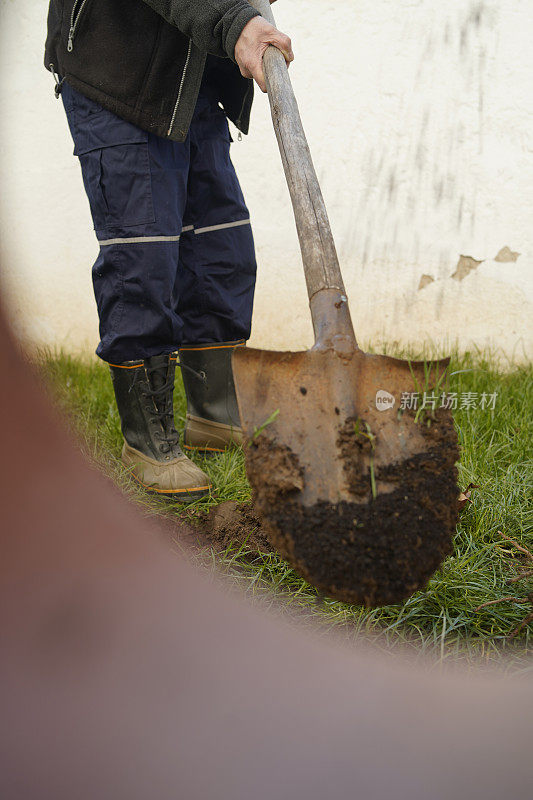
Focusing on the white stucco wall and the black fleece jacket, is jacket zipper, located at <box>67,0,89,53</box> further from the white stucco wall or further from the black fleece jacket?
the white stucco wall

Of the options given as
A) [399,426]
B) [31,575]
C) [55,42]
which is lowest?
[399,426]

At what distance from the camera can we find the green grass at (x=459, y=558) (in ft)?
4.35

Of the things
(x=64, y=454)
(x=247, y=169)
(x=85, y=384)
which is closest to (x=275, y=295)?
(x=247, y=169)

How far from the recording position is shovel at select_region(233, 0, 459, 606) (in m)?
0.99

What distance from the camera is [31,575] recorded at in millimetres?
445

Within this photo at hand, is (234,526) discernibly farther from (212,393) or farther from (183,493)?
(212,393)

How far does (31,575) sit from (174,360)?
165 centimetres

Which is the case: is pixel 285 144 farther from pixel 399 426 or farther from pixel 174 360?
pixel 174 360

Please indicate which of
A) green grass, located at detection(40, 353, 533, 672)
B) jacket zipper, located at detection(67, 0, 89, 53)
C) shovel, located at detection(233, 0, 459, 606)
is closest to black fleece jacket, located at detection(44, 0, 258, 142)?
jacket zipper, located at detection(67, 0, 89, 53)

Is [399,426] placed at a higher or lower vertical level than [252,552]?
higher

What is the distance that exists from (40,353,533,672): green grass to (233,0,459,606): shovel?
0.25m

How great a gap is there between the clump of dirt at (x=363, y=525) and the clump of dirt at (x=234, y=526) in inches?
26.2

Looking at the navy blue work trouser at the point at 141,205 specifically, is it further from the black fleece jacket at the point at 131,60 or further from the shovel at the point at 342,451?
the shovel at the point at 342,451

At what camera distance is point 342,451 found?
108 centimetres
